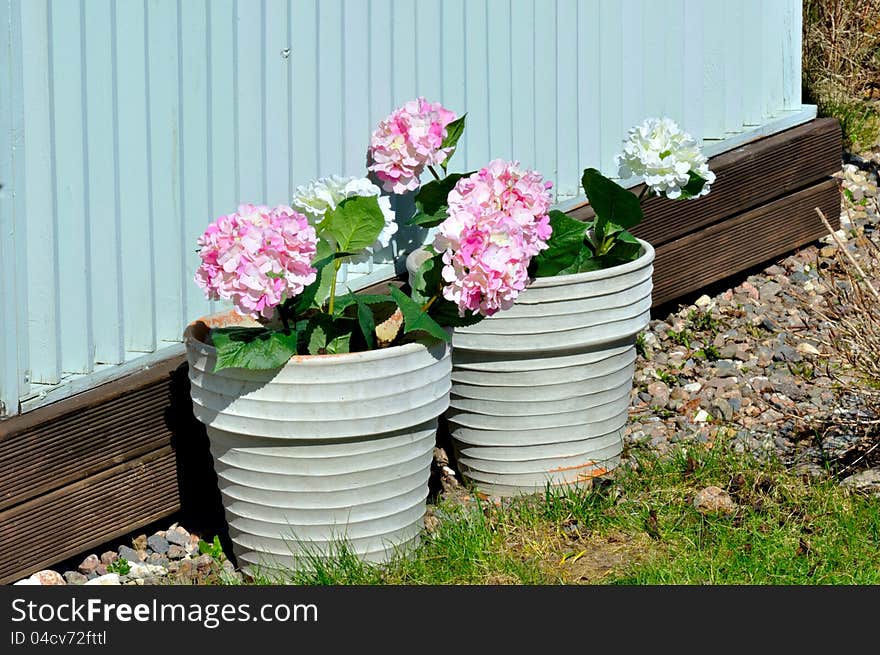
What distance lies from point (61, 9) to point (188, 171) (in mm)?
496

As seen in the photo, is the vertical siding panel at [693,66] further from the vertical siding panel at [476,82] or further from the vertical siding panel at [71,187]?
the vertical siding panel at [71,187]

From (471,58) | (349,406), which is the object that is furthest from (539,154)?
(349,406)

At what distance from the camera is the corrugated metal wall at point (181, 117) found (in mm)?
3025

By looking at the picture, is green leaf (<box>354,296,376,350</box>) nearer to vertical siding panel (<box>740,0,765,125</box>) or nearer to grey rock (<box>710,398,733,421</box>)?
grey rock (<box>710,398,733,421</box>)

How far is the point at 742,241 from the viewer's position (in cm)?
506

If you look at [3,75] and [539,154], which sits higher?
[3,75]

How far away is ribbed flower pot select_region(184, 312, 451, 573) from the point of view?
2930mm

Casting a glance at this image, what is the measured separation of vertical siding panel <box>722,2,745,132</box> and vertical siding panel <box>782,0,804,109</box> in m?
0.31

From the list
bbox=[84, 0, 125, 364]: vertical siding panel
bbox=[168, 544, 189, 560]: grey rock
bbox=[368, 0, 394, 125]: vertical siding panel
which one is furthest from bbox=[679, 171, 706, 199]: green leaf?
bbox=[168, 544, 189, 560]: grey rock

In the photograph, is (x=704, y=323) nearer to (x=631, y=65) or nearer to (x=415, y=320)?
(x=631, y=65)

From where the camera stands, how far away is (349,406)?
294cm

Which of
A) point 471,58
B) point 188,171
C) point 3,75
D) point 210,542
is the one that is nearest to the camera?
point 3,75

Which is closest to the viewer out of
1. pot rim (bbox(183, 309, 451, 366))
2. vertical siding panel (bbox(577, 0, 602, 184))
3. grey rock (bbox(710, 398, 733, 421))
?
pot rim (bbox(183, 309, 451, 366))

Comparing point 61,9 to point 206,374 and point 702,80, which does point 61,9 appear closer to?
point 206,374
